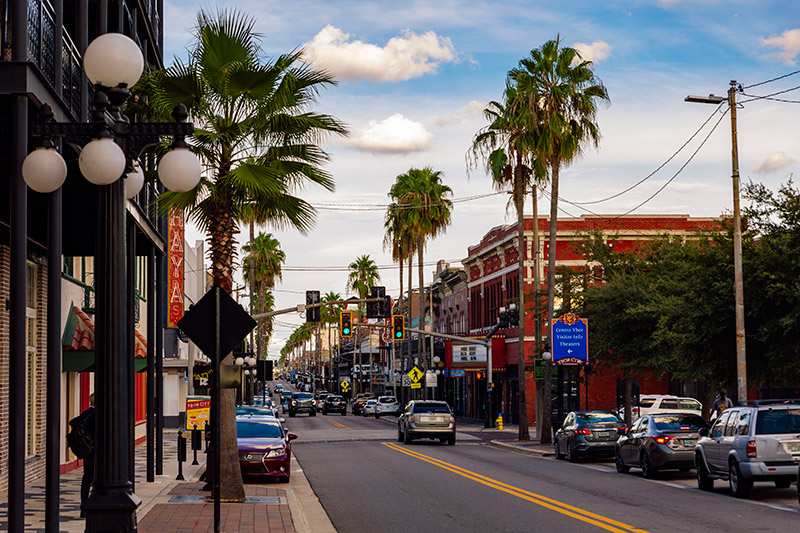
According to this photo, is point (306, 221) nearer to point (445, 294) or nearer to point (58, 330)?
point (58, 330)

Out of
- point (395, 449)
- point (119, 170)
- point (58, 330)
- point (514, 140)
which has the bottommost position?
point (395, 449)

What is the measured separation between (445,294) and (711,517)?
71.8 meters

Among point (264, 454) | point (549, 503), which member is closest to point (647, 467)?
point (549, 503)

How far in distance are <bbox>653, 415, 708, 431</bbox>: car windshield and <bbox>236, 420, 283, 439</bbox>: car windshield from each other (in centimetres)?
888

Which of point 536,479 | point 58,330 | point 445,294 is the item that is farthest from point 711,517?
point 445,294

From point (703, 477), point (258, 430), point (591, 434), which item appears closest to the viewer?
point (703, 477)

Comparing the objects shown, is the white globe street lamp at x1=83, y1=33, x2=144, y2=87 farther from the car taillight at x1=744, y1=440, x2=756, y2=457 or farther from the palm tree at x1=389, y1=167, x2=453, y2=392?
the palm tree at x1=389, y1=167, x2=453, y2=392

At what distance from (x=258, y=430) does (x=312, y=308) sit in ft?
82.6

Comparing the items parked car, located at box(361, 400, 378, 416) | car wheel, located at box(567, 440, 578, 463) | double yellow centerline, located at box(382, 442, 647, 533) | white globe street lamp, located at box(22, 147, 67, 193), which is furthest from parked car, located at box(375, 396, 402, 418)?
white globe street lamp, located at box(22, 147, 67, 193)

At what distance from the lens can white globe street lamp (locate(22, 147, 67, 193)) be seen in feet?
32.6

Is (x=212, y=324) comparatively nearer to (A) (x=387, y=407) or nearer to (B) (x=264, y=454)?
(B) (x=264, y=454)

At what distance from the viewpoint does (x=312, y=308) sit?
50.8 metres

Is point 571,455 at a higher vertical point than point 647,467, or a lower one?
lower

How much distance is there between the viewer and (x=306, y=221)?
1995cm
